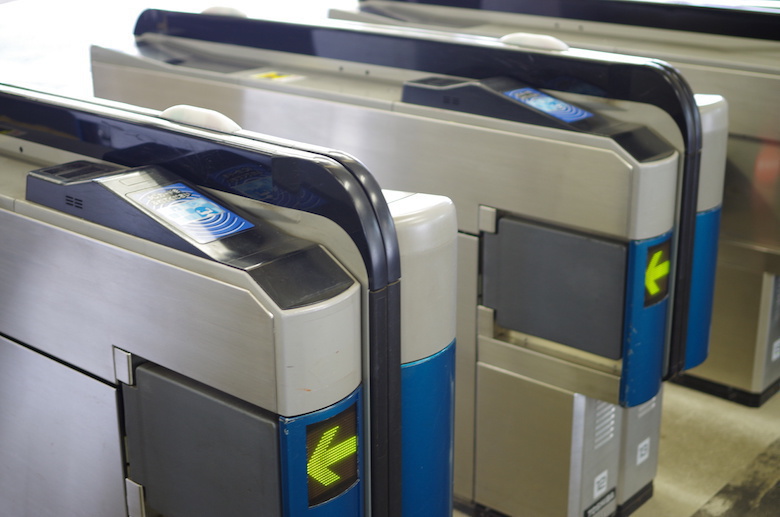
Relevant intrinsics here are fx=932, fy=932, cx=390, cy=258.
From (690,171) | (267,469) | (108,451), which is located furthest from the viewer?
(690,171)

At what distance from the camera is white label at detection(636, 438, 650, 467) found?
2.25m

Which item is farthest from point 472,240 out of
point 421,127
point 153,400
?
point 153,400

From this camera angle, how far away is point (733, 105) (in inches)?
101

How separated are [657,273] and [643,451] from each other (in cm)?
59

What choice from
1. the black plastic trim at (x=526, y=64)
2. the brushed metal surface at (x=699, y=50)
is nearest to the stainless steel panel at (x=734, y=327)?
the brushed metal surface at (x=699, y=50)

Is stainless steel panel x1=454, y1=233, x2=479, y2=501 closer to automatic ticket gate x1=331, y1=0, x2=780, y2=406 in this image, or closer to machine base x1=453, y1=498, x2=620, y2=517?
machine base x1=453, y1=498, x2=620, y2=517

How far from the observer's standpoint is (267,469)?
1225 mm

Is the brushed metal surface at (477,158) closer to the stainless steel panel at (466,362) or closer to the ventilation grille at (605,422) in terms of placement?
the stainless steel panel at (466,362)

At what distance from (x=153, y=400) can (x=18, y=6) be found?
1448mm

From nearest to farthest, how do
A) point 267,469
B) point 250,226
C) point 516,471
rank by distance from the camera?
point 267,469 < point 250,226 < point 516,471

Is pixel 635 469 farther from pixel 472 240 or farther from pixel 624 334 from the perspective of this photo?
pixel 472 240

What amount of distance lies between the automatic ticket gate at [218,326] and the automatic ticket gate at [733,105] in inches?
57.7

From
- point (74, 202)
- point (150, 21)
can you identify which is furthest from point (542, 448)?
point (150, 21)

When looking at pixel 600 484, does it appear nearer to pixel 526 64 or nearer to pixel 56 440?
pixel 526 64
